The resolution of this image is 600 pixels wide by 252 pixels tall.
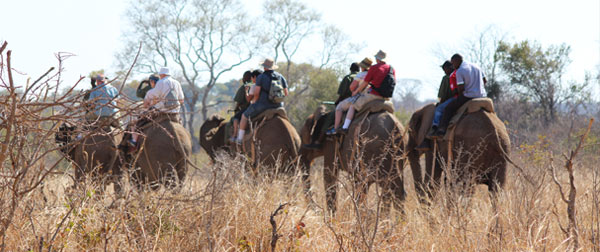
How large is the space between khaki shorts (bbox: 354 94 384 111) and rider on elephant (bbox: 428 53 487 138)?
3.31 ft

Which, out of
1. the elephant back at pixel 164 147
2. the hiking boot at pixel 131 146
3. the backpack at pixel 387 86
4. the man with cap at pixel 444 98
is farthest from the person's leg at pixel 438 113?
the hiking boot at pixel 131 146

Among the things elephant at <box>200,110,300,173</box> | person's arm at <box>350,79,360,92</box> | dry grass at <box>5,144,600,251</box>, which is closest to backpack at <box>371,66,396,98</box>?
person's arm at <box>350,79,360,92</box>

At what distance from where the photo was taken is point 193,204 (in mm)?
6805

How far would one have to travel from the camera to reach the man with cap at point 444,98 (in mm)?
9578

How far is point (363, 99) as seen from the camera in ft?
33.0

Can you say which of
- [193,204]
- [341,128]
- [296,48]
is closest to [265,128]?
[341,128]

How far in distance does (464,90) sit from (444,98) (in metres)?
0.76

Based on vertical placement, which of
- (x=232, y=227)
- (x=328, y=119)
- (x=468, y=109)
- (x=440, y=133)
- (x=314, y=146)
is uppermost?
(x=468, y=109)

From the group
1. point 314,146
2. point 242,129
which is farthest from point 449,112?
point 242,129

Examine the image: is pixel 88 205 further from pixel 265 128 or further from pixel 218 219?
pixel 265 128

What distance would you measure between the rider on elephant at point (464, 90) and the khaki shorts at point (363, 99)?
1009 mm

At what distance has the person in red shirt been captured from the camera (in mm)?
9992

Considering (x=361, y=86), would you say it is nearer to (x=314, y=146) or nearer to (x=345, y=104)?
(x=345, y=104)

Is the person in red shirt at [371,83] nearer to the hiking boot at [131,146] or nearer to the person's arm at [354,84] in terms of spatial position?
the person's arm at [354,84]
